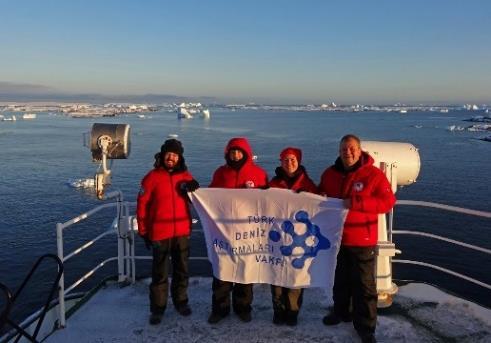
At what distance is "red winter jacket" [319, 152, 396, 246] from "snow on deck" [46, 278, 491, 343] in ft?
3.01

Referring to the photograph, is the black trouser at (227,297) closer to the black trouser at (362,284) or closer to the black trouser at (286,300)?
the black trouser at (286,300)

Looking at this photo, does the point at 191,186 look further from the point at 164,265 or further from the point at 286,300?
the point at 286,300

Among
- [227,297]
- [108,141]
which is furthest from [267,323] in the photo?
[108,141]

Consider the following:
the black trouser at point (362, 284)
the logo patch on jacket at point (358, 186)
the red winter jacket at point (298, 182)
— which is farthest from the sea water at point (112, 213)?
the logo patch on jacket at point (358, 186)

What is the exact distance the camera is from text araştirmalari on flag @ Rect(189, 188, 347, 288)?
391cm

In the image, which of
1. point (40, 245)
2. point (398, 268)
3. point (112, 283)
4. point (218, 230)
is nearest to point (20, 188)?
point (40, 245)

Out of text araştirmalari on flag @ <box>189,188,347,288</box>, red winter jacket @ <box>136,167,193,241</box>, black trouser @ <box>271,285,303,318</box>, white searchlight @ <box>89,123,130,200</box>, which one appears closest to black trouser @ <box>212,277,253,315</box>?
text araştirmalari on flag @ <box>189,188,347,288</box>

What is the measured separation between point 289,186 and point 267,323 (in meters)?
1.32

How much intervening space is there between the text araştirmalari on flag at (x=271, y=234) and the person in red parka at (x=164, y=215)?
168mm

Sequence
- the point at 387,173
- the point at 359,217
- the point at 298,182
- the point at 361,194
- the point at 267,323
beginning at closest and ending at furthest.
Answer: the point at 361,194, the point at 359,217, the point at 298,182, the point at 267,323, the point at 387,173

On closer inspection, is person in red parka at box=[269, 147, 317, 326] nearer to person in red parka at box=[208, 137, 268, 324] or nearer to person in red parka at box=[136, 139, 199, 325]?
person in red parka at box=[208, 137, 268, 324]

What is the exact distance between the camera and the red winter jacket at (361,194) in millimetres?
3557

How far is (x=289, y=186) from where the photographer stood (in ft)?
13.0

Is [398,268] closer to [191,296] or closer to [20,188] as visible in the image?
[191,296]
